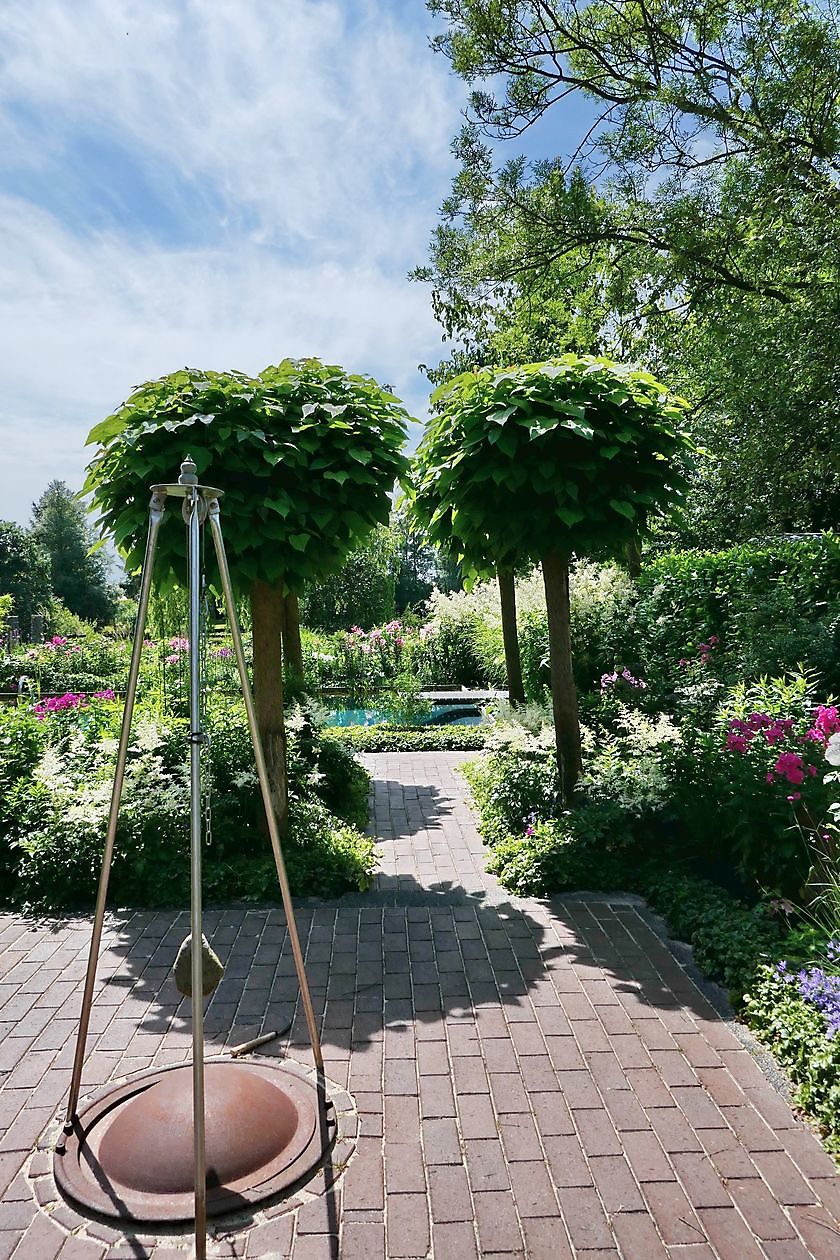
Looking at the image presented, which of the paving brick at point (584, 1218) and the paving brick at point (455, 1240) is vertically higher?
the paving brick at point (455, 1240)

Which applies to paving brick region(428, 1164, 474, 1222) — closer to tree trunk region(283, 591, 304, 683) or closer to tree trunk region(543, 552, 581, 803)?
tree trunk region(543, 552, 581, 803)

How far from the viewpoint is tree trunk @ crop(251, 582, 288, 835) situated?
19.0 feet

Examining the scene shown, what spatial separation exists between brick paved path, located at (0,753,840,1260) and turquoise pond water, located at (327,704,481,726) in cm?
819

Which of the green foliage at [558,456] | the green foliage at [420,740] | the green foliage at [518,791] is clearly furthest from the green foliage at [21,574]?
the green foliage at [558,456]

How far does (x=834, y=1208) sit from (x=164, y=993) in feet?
9.83

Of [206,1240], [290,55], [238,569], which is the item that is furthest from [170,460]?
[206,1240]

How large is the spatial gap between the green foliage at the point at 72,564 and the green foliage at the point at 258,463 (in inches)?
1440

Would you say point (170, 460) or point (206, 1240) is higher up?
point (170, 460)

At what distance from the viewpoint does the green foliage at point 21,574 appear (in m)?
33.5

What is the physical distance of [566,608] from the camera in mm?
6547

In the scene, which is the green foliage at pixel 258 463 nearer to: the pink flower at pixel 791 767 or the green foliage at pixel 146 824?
the green foliage at pixel 146 824

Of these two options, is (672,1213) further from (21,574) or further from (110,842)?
(21,574)

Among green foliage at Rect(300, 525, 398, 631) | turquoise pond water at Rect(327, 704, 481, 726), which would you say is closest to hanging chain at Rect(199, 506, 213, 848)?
turquoise pond water at Rect(327, 704, 481, 726)

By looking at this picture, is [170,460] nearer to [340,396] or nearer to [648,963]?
[340,396]
